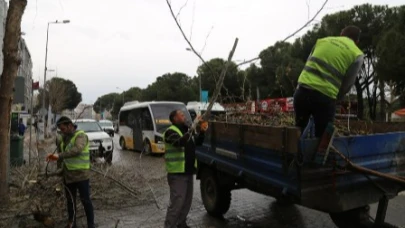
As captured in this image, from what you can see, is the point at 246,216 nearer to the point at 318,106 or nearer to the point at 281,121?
the point at 281,121

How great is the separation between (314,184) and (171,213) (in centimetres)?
202

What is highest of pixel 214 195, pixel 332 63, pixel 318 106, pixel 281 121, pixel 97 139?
pixel 332 63

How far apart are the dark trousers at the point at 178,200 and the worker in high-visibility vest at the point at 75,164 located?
131cm

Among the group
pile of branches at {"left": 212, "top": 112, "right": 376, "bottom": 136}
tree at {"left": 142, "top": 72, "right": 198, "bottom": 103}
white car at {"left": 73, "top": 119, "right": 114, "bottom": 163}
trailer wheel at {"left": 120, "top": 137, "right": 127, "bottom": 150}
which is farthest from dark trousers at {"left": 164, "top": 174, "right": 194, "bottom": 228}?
tree at {"left": 142, "top": 72, "right": 198, "bottom": 103}

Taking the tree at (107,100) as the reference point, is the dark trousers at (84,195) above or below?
below

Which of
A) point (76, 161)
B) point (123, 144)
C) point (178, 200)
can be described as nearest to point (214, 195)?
point (178, 200)

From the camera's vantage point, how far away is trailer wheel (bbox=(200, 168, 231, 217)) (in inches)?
251

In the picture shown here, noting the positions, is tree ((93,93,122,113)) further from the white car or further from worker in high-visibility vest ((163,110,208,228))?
worker in high-visibility vest ((163,110,208,228))

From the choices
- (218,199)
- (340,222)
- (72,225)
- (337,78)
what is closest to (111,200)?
(72,225)

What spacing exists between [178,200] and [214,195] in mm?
1441

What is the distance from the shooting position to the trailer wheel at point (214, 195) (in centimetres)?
639

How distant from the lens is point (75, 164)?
5699 millimetres

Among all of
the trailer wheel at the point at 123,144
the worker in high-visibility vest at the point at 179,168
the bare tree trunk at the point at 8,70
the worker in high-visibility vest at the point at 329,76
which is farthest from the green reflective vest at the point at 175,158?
the trailer wheel at the point at 123,144

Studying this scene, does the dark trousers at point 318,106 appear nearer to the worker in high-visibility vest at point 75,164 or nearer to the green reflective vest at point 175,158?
the green reflective vest at point 175,158
